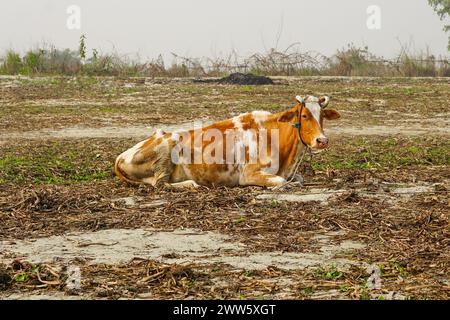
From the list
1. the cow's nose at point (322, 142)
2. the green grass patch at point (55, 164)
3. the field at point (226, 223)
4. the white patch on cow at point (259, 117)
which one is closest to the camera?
the field at point (226, 223)

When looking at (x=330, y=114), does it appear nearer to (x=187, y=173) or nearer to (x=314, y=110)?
(x=314, y=110)

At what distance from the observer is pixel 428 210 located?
32.9ft

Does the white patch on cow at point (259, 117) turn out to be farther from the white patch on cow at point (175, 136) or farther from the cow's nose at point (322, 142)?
the white patch on cow at point (175, 136)

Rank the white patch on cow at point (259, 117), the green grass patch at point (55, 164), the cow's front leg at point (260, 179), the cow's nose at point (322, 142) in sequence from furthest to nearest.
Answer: the green grass patch at point (55, 164), the white patch on cow at point (259, 117), the cow's front leg at point (260, 179), the cow's nose at point (322, 142)

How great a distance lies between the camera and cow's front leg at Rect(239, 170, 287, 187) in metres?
11.8

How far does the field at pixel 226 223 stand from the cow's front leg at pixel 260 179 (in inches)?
15.6

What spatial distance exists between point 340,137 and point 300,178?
472 centimetres

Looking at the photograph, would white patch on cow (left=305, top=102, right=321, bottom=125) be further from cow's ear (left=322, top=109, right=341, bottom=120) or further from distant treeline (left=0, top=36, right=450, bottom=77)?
distant treeline (left=0, top=36, right=450, bottom=77)

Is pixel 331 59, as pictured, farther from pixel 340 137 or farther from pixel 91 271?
pixel 91 271

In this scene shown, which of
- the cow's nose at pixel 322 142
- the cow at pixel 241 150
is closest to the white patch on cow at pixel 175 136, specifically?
the cow at pixel 241 150

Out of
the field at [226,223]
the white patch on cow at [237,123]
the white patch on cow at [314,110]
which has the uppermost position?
the white patch on cow at [314,110]

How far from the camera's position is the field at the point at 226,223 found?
755 cm
